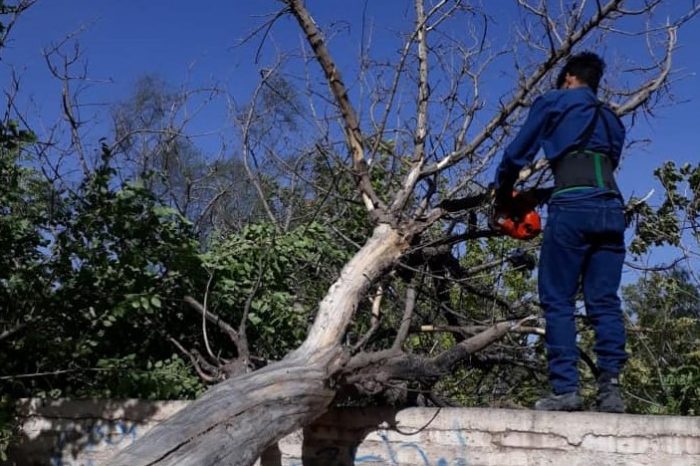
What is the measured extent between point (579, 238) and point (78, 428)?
3228 millimetres

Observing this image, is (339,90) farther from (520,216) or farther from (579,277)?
(579,277)

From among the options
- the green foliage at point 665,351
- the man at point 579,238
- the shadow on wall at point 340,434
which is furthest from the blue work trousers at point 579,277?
the green foliage at point 665,351

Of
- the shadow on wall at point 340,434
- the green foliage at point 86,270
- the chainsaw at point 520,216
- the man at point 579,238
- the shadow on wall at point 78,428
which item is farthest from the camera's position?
the green foliage at point 86,270

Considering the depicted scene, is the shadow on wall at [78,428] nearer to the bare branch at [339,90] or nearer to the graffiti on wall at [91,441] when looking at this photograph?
the graffiti on wall at [91,441]

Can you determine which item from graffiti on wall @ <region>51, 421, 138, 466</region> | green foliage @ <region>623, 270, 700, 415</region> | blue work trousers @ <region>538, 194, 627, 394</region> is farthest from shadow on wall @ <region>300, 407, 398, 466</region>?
green foliage @ <region>623, 270, 700, 415</region>

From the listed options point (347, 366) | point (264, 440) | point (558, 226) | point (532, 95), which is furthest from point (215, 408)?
point (532, 95)

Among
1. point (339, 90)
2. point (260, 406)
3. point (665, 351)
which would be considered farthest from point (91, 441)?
point (665, 351)

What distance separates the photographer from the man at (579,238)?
3.91 m

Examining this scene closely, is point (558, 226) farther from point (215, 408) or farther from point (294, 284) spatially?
point (294, 284)

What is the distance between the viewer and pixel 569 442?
12.8 ft

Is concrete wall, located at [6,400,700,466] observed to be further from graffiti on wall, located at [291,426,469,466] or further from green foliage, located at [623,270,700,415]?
green foliage, located at [623,270,700,415]

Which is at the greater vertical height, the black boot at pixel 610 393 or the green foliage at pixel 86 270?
the green foliage at pixel 86 270

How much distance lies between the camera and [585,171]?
3.94 meters

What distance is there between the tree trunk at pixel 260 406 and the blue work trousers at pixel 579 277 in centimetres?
112
